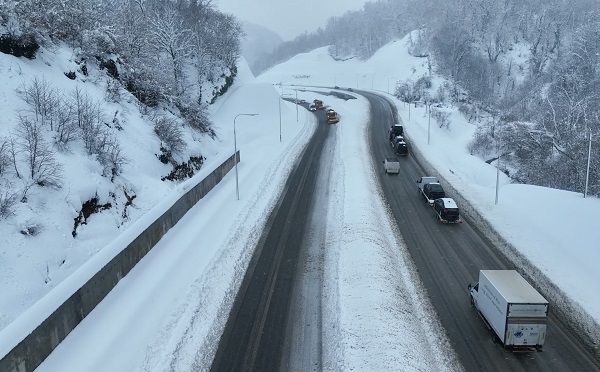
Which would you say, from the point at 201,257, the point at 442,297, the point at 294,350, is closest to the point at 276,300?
the point at 294,350

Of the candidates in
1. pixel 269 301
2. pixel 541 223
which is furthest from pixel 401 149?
pixel 269 301

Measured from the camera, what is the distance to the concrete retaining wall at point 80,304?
54.7 feet

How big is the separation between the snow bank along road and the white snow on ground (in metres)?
1.05

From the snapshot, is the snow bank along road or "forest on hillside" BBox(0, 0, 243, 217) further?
"forest on hillside" BBox(0, 0, 243, 217)

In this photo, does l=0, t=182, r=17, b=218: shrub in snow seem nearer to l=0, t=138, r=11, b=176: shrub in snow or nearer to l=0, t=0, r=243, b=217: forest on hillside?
l=0, t=0, r=243, b=217: forest on hillside

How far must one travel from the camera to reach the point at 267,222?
35.1 metres

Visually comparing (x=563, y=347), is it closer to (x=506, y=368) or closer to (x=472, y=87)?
(x=506, y=368)

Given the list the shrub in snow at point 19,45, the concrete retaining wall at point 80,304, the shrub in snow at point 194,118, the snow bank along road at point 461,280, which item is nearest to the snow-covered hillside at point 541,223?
the snow bank along road at point 461,280

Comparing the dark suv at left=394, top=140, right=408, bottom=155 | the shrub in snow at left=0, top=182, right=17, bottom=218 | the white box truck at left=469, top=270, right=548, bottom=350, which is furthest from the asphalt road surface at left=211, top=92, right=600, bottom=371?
the dark suv at left=394, top=140, right=408, bottom=155

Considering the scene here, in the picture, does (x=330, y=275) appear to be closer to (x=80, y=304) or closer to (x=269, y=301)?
(x=269, y=301)

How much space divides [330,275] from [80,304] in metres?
13.9

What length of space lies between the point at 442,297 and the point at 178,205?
21.2 metres

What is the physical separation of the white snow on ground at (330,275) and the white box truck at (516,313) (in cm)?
271

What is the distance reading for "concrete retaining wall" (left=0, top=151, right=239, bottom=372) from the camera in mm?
16688
